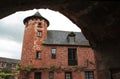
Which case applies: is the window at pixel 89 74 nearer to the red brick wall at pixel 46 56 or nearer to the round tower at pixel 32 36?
the red brick wall at pixel 46 56

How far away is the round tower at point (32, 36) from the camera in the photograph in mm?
24359

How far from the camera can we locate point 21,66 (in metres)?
23.7

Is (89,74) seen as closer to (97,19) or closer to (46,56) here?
(46,56)

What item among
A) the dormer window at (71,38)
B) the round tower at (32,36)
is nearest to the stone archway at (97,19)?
the round tower at (32,36)

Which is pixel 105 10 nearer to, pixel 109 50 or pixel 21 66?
pixel 109 50

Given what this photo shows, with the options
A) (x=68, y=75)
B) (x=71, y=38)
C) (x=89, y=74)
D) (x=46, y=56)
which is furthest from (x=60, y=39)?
(x=89, y=74)

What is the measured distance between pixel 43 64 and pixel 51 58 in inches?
55.9

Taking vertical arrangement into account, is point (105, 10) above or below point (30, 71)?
above

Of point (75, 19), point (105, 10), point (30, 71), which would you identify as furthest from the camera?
point (30, 71)

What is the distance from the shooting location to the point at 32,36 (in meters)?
25.9

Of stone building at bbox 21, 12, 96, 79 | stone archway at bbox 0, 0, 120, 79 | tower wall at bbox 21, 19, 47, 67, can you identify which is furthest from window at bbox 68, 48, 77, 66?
stone archway at bbox 0, 0, 120, 79

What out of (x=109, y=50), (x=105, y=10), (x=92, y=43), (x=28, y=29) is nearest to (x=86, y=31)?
(x=92, y=43)

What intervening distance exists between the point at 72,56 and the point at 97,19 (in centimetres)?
1966

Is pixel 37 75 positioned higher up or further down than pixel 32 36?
further down
